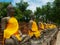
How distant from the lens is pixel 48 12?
64.0 meters

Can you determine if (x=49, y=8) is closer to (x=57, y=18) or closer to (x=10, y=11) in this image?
(x=57, y=18)

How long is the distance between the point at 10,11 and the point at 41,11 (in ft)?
196

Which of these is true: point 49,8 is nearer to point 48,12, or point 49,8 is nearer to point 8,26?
point 48,12

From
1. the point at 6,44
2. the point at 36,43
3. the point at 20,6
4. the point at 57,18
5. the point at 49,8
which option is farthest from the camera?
the point at 49,8

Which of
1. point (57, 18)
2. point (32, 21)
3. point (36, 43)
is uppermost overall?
point (32, 21)

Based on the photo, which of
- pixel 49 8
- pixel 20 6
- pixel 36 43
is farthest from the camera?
pixel 49 8

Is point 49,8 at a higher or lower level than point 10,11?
lower

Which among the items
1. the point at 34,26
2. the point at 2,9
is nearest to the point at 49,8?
the point at 2,9

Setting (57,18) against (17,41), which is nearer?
(17,41)

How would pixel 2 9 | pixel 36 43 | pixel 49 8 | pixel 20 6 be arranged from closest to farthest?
pixel 36 43 < pixel 2 9 < pixel 20 6 < pixel 49 8

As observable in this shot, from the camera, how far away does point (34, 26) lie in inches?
371

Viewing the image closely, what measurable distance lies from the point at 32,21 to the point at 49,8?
5596cm

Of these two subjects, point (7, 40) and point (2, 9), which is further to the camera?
point (2, 9)

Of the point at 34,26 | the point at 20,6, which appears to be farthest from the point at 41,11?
the point at 34,26
